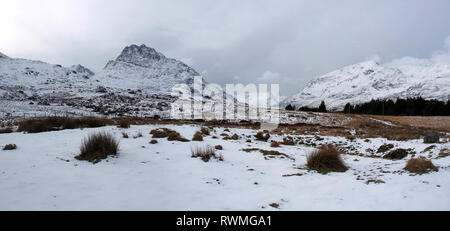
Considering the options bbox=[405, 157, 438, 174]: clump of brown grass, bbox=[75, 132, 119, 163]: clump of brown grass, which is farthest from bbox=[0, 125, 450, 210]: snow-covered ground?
bbox=[75, 132, 119, 163]: clump of brown grass

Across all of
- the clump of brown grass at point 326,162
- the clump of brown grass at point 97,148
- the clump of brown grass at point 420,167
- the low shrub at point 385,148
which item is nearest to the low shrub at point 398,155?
the low shrub at point 385,148

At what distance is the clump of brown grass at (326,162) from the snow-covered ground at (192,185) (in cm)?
33

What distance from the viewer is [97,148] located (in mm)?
6738

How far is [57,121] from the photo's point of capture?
489 inches

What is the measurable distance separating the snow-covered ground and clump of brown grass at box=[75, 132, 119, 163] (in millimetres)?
284

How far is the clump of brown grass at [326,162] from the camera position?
21.6 ft

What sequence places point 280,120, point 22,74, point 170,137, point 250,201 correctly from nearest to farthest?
1. point 250,201
2. point 170,137
3. point 280,120
4. point 22,74

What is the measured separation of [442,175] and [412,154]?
528 cm

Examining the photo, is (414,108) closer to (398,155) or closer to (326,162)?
(398,155)

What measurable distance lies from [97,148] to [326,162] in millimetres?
7265

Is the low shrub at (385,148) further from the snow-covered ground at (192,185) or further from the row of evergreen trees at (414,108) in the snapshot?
the row of evergreen trees at (414,108)

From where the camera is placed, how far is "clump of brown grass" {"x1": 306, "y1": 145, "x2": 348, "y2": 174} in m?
6.57
